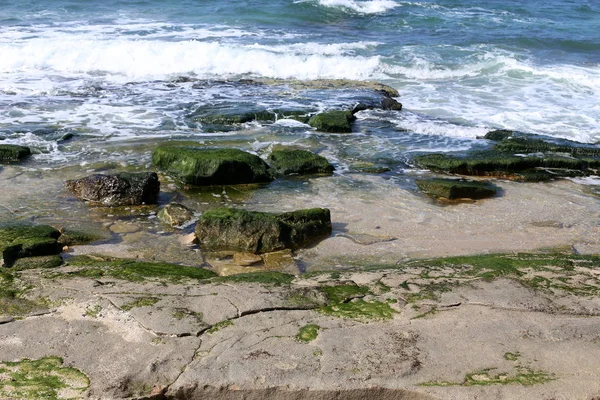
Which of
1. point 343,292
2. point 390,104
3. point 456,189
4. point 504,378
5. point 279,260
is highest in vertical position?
point 504,378

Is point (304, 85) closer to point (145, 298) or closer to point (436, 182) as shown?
point (436, 182)

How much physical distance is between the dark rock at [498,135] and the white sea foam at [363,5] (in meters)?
14.4

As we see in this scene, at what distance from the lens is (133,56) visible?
54.9ft

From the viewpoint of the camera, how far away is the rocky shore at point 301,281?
3.69 metres

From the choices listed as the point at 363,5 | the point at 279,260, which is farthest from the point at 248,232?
the point at 363,5

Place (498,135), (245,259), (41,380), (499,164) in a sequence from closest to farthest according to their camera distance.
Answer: (41,380) → (245,259) → (499,164) → (498,135)

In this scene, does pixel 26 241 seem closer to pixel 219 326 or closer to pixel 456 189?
pixel 219 326

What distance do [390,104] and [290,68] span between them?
185 inches

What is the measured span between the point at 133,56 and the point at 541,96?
32.4ft

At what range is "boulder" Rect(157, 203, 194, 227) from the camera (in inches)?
275

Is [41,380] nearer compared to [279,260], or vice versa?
[41,380]

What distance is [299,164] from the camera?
345 inches

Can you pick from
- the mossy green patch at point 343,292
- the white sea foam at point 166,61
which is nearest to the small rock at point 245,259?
the mossy green patch at point 343,292

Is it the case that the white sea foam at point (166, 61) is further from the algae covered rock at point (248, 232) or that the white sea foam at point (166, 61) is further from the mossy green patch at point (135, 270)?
the mossy green patch at point (135, 270)
